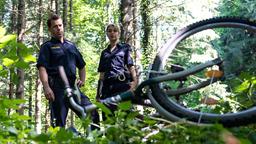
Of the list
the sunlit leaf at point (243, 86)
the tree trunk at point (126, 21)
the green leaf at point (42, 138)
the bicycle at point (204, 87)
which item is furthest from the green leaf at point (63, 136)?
the tree trunk at point (126, 21)

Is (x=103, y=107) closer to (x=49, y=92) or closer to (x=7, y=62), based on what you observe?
(x=7, y=62)

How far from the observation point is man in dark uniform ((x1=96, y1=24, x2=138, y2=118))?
548 cm

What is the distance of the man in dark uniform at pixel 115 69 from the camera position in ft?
18.0

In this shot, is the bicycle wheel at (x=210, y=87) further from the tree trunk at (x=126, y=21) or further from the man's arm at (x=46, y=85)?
the tree trunk at (x=126, y=21)

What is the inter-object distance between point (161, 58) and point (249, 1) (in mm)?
17709

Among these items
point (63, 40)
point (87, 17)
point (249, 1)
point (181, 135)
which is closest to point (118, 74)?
point (63, 40)

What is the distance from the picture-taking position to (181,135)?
139 centimetres

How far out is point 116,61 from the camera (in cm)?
559

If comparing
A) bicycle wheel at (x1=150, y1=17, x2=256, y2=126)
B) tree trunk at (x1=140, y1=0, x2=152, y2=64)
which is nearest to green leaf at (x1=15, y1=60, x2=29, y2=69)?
bicycle wheel at (x1=150, y1=17, x2=256, y2=126)

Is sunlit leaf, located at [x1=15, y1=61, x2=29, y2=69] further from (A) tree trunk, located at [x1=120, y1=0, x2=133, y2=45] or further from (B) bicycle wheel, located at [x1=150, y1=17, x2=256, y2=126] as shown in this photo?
(A) tree trunk, located at [x1=120, y1=0, x2=133, y2=45]

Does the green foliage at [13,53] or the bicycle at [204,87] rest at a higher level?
the green foliage at [13,53]

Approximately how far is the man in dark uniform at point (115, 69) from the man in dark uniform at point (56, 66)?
289 mm

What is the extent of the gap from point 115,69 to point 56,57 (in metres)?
0.67

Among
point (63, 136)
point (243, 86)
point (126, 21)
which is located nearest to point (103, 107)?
point (63, 136)
